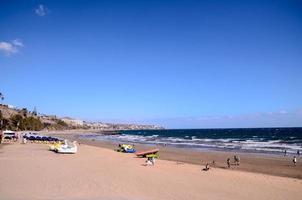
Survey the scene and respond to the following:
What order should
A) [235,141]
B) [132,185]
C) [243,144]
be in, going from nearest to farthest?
[132,185] → [243,144] → [235,141]

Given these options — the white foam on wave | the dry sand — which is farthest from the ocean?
the dry sand

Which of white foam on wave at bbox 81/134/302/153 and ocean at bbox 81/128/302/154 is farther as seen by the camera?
ocean at bbox 81/128/302/154

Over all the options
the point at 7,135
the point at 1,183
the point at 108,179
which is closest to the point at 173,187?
the point at 108,179

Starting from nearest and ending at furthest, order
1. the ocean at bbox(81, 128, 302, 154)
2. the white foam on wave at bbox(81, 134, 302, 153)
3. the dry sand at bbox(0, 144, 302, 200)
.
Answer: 1. the dry sand at bbox(0, 144, 302, 200)
2. the white foam on wave at bbox(81, 134, 302, 153)
3. the ocean at bbox(81, 128, 302, 154)

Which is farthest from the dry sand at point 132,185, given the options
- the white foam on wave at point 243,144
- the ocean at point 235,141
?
the white foam on wave at point 243,144

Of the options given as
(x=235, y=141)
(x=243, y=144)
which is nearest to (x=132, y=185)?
(x=243, y=144)

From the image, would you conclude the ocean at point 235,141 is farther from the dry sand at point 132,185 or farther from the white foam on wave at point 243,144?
the dry sand at point 132,185

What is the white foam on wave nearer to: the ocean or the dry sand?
the ocean

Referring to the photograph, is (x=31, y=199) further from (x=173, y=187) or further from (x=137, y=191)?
(x=173, y=187)

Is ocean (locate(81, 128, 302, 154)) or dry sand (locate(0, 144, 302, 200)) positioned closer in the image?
dry sand (locate(0, 144, 302, 200))

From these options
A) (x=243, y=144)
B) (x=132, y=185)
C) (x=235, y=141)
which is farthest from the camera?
(x=235, y=141)

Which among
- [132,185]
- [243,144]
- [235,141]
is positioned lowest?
[132,185]

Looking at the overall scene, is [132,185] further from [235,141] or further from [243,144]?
[235,141]

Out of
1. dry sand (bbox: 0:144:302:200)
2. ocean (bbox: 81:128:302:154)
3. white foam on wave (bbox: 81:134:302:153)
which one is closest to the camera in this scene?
dry sand (bbox: 0:144:302:200)
